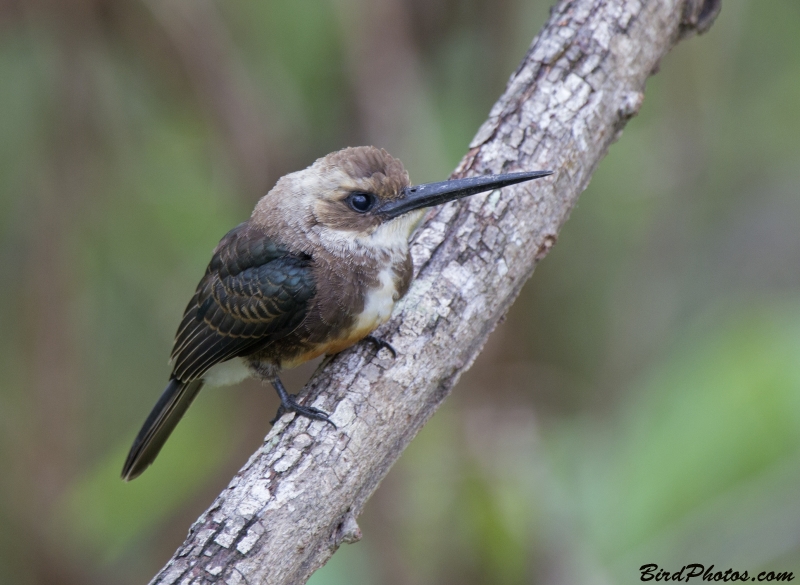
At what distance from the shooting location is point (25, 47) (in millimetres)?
4305

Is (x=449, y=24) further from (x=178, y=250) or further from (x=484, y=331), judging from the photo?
(x=484, y=331)

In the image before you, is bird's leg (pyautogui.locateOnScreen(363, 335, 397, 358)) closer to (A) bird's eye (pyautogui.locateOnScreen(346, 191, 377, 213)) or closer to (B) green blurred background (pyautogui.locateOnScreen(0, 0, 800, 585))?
(A) bird's eye (pyautogui.locateOnScreen(346, 191, 377, 213))

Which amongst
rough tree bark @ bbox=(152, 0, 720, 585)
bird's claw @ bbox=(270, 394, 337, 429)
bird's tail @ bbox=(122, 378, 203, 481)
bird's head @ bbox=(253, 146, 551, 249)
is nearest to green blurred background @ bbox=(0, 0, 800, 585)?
bird's tail @ bbox=(122, 378, 203, 481)

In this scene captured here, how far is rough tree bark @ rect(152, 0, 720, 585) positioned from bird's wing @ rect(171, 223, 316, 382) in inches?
9.1

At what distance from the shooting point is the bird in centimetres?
253

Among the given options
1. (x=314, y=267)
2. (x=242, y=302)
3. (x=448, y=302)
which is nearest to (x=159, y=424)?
(x=242, y=302)

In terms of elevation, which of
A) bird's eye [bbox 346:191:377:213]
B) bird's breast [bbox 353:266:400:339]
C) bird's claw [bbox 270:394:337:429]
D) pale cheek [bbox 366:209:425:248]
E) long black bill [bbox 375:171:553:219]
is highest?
bird's eye [bbox 346:191:377:213]

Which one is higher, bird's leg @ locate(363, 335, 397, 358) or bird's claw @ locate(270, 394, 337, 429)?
bird's leg @ locate(363, 335, 397, 358)

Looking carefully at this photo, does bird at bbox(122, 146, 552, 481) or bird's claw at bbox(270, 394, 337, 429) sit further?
bird at bbox(122, 146, 552, 481)

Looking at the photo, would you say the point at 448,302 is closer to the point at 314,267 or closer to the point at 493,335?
the point at 314,267

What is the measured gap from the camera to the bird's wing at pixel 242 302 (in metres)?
2.59

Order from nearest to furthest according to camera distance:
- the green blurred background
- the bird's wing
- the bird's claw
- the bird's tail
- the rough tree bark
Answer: the rough tree bark, the bird's claw, the bird's wing, the green blurred background, the bird's tail

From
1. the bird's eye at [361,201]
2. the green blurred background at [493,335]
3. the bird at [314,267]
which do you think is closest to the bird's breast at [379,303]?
the bird at [314,267]

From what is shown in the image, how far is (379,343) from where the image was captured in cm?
251
